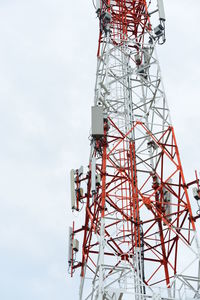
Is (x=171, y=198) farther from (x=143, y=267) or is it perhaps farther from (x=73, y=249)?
(x=73, y=249)

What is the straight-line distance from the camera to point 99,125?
26359mm

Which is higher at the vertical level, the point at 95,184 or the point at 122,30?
the point at 122,30

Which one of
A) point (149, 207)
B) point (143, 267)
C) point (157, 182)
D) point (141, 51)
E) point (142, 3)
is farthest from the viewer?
point (142, 3)

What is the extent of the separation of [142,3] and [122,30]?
8.00 feet

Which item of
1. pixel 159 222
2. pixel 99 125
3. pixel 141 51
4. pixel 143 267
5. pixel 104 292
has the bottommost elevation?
pixel 104 292

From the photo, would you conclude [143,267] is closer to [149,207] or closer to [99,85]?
[149,207]

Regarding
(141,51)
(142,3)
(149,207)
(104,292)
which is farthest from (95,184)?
(142,3)

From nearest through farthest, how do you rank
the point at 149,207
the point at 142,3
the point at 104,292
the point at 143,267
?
1. the point at 104,292
2. the point at 143,267
3. the point at 149,207
4. the point at 142,3

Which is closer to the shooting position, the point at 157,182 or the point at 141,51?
the point at 157,182

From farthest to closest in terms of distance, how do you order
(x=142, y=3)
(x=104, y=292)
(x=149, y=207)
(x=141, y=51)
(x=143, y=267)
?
(x=142, y=3) → (x=141, y=51) → (x=149, y=207) → (x=143, y=267) → (x=104, y=292)

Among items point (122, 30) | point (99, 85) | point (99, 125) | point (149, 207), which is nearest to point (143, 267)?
point (149, 207)

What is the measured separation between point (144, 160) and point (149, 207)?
128 inches

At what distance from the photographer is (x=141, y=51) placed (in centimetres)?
3167

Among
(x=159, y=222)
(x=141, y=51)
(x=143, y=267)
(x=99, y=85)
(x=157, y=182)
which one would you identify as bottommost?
(x=143, y=267)
